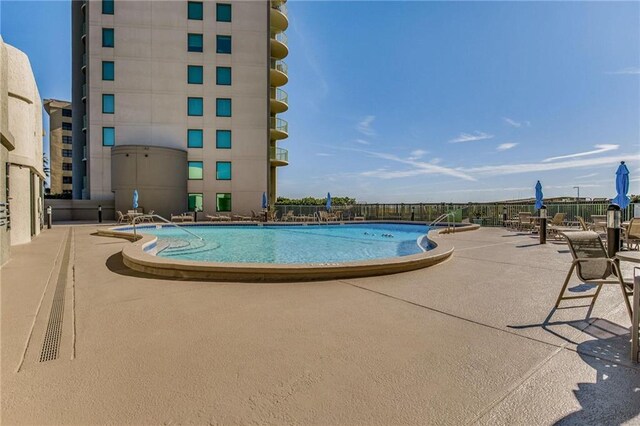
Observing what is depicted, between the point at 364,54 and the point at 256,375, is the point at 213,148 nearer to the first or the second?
the point at 364,54

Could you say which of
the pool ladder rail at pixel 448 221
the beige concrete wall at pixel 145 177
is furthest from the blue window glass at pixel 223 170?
the pool ladder rail at pixel 448 221

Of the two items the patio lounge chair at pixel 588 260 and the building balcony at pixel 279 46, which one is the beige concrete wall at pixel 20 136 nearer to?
the patio lounge chair at pixel 588 260

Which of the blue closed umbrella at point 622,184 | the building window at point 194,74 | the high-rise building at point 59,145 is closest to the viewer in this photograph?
the blue closed umbrella at point 622,184

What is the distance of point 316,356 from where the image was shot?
2557mm

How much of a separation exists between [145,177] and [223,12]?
13.1 meters

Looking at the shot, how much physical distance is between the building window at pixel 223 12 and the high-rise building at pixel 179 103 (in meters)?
0.07

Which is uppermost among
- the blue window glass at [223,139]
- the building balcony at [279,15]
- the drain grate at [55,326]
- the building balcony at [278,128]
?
the building balcony at [279,15]

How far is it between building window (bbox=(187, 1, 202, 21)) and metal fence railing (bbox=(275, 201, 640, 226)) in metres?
14.6

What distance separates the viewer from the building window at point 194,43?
2317 centimetres

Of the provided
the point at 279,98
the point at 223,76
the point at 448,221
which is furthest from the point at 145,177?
the point at 448,221

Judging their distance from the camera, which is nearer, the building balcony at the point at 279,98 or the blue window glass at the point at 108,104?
the blue window glass at the point at 108,104

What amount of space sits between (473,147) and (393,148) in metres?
7.37

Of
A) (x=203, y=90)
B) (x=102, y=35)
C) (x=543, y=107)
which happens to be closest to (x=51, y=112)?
(x=102, y=35)

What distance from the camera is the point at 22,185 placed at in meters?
9.52
